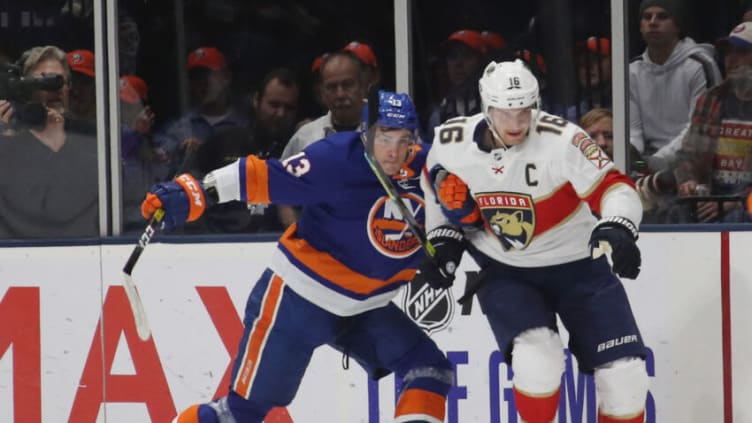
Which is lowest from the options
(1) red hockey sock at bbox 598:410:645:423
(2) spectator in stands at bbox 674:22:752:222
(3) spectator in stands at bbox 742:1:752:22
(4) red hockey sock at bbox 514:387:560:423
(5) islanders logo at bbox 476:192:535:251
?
(1) red hockey sock at bbox 598:410:645:423

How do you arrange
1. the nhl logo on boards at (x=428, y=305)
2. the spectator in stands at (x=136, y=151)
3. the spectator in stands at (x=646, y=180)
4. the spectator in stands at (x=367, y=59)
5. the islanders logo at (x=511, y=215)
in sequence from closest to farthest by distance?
the islanders logo at (x=511, y=215), the spectator in stands at (x=646, y=180), the nhl logo on boards at (x=428, y=305), the spectator in stands at (x=367, y=59), the spectator in stands at (x=136, y=151)

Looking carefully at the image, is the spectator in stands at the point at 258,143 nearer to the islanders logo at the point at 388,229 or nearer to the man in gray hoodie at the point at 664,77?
the islanders logo at the point at 388,229

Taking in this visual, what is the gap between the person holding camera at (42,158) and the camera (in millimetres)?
5289

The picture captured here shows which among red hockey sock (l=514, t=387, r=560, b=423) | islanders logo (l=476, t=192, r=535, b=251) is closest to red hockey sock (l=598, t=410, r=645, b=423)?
red hockey sock (l=514, t=387, r=560, b=423)

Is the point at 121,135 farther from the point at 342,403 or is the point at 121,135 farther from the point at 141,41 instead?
the point at 342,403

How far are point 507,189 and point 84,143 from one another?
200 cm

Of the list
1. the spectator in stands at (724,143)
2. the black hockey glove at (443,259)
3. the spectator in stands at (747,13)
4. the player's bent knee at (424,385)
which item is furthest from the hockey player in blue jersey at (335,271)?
the spectator in stands at (747,13)

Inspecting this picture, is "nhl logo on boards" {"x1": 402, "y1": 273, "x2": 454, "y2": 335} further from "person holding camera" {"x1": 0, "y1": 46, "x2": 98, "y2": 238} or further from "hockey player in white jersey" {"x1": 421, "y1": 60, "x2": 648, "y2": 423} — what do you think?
"person holding camera" {"x1": 0, "y1": 46, "x2": 98, "y2": 238}

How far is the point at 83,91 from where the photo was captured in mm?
5277

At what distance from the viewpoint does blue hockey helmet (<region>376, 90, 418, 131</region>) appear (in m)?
3.88

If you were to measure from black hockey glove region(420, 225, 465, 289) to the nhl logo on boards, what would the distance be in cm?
71

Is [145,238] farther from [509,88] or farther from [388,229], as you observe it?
[509,88]

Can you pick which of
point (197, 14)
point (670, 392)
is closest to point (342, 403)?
point (670, 392)

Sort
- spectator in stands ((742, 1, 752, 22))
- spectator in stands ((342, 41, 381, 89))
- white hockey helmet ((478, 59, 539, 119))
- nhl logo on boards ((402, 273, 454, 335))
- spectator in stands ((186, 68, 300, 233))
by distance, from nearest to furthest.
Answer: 1. white hockey helmet ((478, 59, 539, 119))
2. spectator in stands ((742, 1, 752, 22))
3. nhl logo on boards ((402, 273, 454, 335))
4. spectator in stands ((342, 41, 381, 89))
5. spectator in stands ((186, 68, 300, 233))
